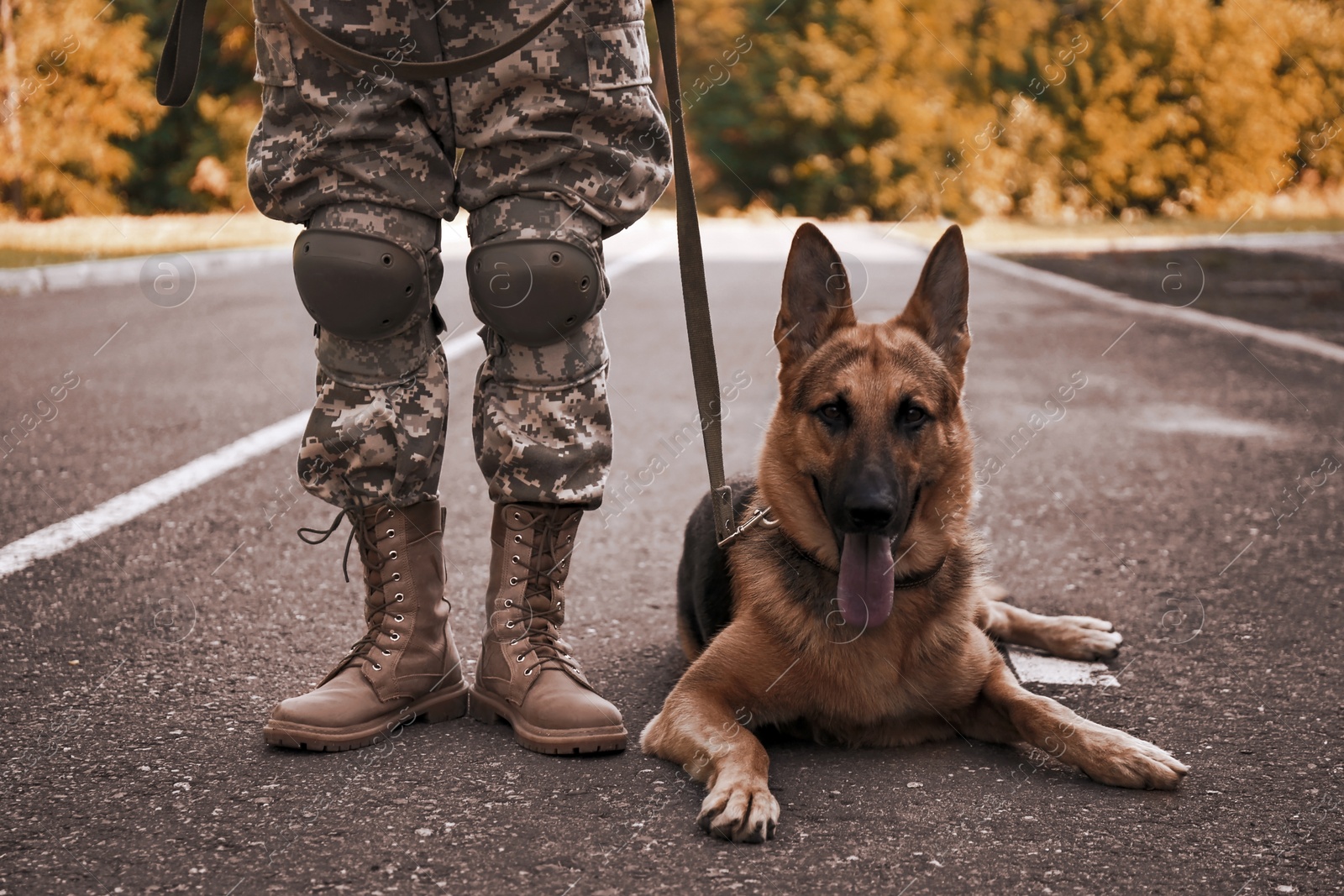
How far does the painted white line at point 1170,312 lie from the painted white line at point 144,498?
258 inches

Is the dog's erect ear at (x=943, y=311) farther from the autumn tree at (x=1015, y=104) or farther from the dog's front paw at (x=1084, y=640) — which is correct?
the autumn tree at (x=1015, y=104)

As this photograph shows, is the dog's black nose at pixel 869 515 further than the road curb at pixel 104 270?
No

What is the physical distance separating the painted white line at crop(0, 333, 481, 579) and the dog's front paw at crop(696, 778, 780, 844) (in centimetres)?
165

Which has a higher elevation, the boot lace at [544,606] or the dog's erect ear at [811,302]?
the dog's erect ear at [811,302]

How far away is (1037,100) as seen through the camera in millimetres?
27906

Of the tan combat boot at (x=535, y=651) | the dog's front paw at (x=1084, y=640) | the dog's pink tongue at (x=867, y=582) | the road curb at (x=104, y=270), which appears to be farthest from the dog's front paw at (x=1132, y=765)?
the road curb at (x=104, y=270)

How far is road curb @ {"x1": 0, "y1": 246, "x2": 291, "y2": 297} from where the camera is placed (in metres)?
11.5

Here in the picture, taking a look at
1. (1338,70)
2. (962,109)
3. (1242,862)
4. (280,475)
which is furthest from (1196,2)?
(1242,862)

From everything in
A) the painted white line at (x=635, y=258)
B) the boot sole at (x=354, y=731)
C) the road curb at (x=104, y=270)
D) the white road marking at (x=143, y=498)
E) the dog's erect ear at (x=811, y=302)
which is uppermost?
the dog's erect ear at (x=811, y=302)

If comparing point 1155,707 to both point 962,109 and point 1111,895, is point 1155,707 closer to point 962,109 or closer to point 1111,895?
point 1111,895

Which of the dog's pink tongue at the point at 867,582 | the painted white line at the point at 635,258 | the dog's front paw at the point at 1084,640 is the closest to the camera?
the dog's pink tongue at the point at 867,582

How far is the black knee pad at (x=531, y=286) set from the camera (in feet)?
8.91

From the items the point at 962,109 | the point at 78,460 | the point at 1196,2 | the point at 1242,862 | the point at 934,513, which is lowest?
the point at 78,460

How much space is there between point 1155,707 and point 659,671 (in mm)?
1259
